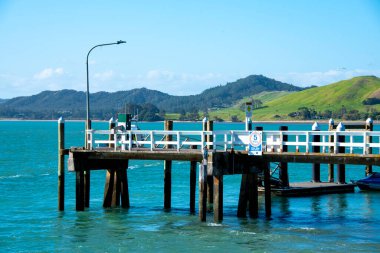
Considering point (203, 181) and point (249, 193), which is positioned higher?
point (203, 181)

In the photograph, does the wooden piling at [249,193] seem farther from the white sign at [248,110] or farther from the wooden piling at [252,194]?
the white sign at [248,110]

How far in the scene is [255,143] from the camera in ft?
119

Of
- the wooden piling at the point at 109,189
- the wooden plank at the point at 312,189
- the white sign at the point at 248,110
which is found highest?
the white sign at the point at 248,110

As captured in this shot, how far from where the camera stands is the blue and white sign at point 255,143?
35938mm

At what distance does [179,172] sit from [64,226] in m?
41.8

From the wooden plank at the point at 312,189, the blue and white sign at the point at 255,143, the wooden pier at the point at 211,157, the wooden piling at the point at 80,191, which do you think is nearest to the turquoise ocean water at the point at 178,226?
the wooden piling at the point at 80,191


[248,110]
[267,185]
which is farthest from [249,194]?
[248,110]

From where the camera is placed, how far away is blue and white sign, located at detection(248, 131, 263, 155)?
3594 cm

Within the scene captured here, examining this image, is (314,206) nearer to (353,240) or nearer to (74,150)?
(353,240)

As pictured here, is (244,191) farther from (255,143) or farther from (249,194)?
(255,143)

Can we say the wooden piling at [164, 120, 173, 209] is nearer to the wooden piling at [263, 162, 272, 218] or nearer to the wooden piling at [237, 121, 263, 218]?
the wooden piling at [237, 121, 263, 218]

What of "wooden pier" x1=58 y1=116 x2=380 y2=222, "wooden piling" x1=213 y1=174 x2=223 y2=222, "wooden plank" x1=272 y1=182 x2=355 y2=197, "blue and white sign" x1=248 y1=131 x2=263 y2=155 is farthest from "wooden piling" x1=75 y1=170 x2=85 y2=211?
"wooden plank" x1=272 y1=182 x2=355 y2=197

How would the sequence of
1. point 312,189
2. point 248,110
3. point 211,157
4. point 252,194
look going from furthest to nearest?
point 312,189
point 252,194
point 248,110
point 211,157

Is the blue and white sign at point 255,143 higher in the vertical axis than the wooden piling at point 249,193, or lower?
higher
